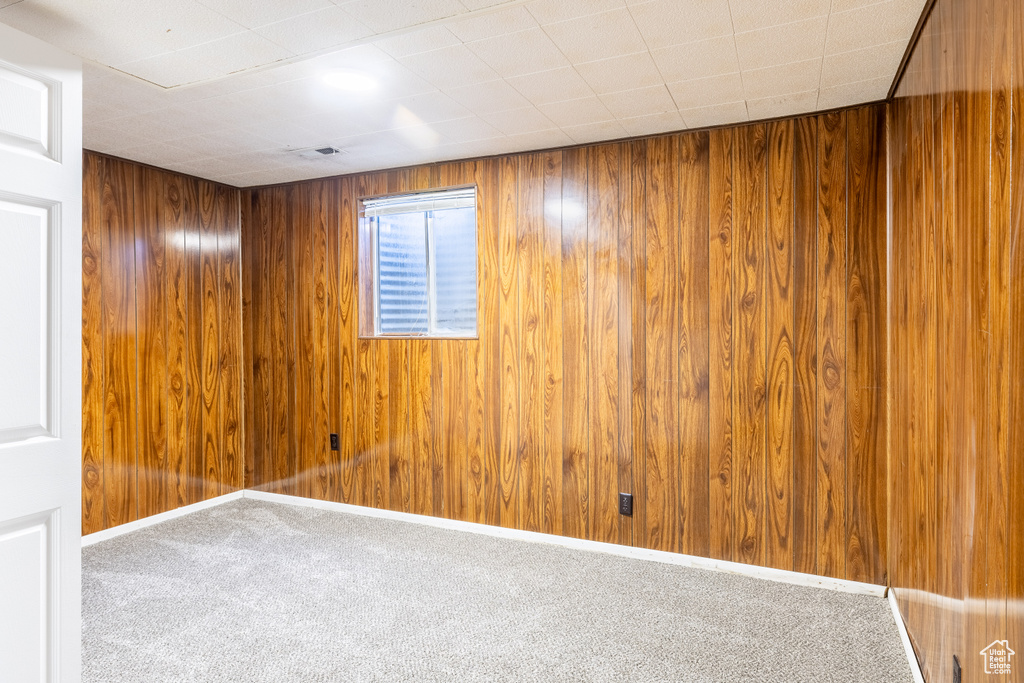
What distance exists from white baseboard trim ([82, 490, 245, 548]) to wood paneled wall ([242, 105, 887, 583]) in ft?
2.24

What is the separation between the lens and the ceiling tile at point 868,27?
1.90 meters

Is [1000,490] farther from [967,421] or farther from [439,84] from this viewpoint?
[439,84]

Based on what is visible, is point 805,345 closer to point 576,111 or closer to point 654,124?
point 654,124

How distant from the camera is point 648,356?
10.3 feet

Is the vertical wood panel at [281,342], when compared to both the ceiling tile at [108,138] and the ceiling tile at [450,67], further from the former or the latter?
the ceiling tile at [450,67]

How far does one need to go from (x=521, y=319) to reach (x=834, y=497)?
179 centimetres

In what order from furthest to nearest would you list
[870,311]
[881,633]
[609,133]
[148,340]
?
[148,340] → [609,133] → [870,311] → [881,633]

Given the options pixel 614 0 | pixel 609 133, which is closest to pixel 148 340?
pixel 609 133

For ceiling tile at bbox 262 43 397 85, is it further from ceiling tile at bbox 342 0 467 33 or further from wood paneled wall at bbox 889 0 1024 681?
wood paneled wall at bbox 889 0 1024 681

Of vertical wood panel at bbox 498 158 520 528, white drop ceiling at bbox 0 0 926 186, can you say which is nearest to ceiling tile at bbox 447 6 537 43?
white drop ceiling at bbox 0 0 926 186

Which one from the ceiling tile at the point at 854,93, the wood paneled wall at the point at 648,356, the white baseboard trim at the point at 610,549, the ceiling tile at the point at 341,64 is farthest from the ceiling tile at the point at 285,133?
the ceiling tile at the point at 854,93

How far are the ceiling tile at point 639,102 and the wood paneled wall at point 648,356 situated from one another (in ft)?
1.19

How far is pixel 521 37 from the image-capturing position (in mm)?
2037

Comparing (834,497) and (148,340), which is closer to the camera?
(834,497)
